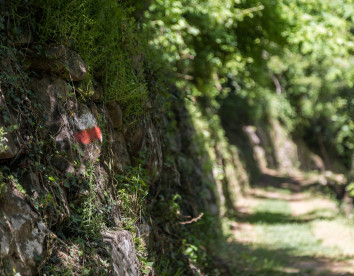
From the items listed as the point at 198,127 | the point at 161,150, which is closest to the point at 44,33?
the point at 161,150

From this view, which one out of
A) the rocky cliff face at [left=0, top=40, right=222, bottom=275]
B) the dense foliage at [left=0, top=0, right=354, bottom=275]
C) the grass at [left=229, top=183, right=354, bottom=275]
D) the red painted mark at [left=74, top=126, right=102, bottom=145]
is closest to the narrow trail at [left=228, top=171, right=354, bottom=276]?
the grass at [left=229, top=183, right=354, bottom=275]

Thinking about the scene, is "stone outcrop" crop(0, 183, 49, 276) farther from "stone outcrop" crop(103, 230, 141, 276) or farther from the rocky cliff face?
"stone outcrop" crop(103, 230, 141, 276)

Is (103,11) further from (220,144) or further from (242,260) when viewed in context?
(220,144)

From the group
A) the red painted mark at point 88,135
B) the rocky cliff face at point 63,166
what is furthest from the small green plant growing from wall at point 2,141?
the red painted mark at point 88,135

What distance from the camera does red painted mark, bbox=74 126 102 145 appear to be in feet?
12.8

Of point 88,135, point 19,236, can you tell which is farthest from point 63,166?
point 19,236

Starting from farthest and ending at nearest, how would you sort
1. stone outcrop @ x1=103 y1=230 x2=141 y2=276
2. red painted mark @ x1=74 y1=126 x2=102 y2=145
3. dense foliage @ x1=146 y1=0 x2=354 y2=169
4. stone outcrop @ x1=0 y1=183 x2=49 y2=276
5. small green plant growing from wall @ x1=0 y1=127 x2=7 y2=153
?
dense foliage @ x1=146 y1=0 x2=354 y2=169 < red painted mark @ x1=74 y1=126 x2=102 y2=145 < stone outcrop @ x1=103 y1=230 x2=141 y2=276 < small green plant growing from wall @ x1=0 y1=127 x2=7 y2=153 < stone outcrop @ x1=0 y1=183 x2=49 y2=276

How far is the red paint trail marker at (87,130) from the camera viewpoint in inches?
154

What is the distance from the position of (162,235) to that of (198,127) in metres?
6.14

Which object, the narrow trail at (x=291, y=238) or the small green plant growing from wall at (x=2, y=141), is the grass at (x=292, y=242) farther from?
the small green plant growing from wall at (x=2, y=141)

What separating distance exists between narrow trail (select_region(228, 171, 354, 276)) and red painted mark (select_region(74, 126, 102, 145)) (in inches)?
172

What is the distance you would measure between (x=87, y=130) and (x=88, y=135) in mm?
45

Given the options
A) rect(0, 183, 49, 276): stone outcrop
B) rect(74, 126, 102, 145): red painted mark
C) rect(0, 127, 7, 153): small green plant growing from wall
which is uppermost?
rect(0, 127, 7, 153): small green plant growing from wall

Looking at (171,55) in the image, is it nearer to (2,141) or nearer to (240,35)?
(240,35)
